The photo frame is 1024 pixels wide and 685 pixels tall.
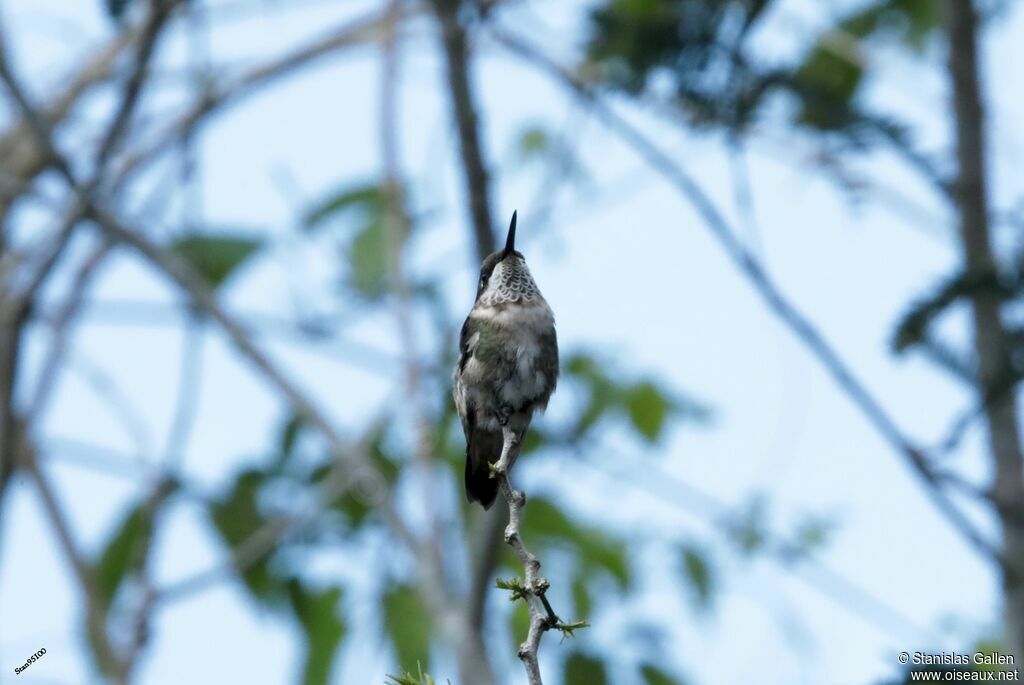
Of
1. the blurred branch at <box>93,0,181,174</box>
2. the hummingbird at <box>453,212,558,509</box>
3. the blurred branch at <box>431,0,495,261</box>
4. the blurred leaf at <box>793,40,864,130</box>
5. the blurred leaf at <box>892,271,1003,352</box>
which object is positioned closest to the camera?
the hummingbird at <box>453,212,558,509</box>

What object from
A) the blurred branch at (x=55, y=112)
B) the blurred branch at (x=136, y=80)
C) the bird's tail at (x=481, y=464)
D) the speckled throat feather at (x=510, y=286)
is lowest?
the bird's tail at (x=481, y=464)

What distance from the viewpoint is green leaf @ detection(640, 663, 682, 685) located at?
5637 millimetres

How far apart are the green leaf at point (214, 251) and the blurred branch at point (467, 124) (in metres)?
1.32

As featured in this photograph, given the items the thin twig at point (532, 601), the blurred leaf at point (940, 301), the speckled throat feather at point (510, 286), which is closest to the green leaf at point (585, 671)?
the blurred leaf at point (940, 301)

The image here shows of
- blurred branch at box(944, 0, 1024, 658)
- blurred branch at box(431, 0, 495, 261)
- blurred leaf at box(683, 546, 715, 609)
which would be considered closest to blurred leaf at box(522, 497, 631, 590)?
blurred leaf at box(683, 546, 715, 609)

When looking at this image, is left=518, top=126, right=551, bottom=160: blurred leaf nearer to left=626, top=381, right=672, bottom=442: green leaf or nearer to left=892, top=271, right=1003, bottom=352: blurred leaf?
left=626, top=381, right=672, bottom=442: green leaf

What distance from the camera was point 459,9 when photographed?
228 inches

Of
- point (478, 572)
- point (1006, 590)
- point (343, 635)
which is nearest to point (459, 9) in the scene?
point (478, 572)

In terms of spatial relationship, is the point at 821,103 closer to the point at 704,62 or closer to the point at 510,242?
the point at 704,62

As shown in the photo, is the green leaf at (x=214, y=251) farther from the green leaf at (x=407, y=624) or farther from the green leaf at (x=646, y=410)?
the green leaf at (x=646, y=410)

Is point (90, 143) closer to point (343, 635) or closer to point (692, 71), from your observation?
point (343, 635)

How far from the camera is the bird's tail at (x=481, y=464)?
309 centimetres

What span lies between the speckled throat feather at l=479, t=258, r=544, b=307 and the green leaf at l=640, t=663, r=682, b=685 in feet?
8.53

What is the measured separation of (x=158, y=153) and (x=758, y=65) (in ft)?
15.0
